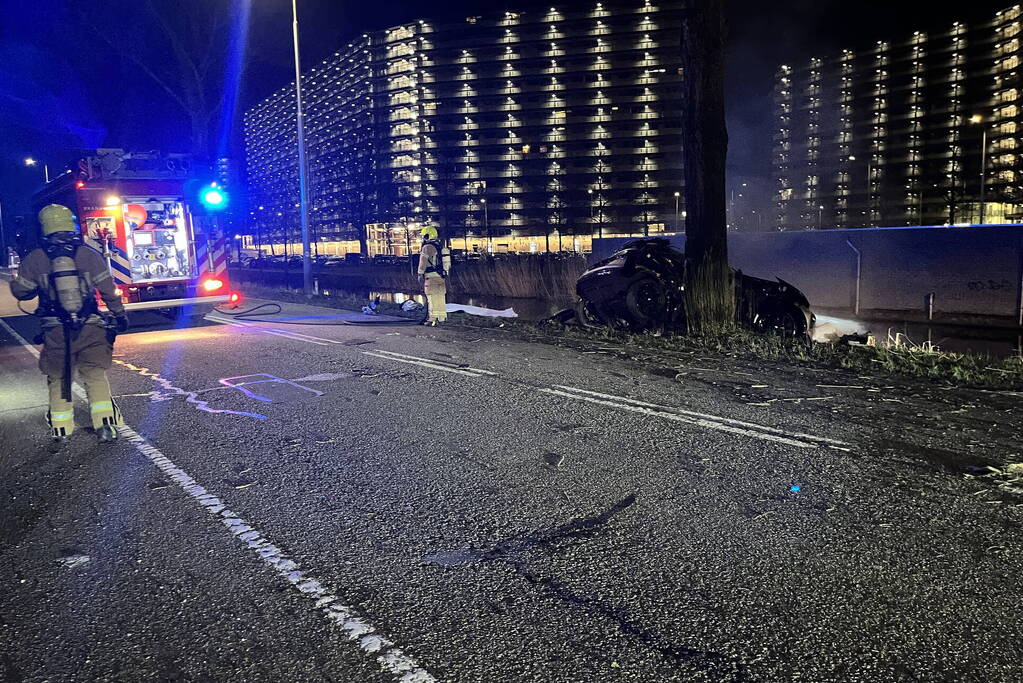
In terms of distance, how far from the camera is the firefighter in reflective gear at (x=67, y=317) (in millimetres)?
6258

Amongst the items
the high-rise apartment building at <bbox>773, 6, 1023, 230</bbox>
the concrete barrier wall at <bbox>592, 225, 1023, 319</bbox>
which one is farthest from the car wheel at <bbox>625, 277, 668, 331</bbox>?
the high-rise apartment building at <bbox>773, 6, 1023, 230</bbox>

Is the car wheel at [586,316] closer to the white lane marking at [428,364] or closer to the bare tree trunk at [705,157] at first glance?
the bare tree trunk at [705,157]

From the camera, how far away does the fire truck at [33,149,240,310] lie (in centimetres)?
1483

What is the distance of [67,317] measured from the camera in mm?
6266

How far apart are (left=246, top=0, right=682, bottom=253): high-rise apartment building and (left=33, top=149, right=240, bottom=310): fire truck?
64.7 m

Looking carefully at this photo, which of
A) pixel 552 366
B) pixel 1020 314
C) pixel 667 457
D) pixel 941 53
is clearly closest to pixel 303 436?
pixel 667 457

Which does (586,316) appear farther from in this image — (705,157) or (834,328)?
(834,328)

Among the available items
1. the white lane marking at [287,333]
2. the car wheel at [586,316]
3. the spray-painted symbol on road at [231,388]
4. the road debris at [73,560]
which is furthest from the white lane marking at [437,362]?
the road debris at [73,560]

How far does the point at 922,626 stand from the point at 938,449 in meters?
2.74

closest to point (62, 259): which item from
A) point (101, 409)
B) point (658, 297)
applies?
point (101, 409)

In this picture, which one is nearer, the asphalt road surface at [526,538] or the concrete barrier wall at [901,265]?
the asphalt road surface at [526,538]

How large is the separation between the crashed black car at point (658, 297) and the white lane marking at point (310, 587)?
26.4ft

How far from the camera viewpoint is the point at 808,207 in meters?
106

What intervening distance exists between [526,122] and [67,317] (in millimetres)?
85095
